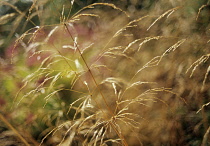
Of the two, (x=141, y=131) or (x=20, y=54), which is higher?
(x=20, y=54)

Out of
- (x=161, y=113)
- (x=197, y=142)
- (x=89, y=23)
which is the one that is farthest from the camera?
(x=89, y=23)

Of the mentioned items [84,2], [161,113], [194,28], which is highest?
[84,2]

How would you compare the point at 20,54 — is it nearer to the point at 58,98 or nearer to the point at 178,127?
the point at 58,98

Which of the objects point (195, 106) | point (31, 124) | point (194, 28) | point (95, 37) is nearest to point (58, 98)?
point (31, 124)

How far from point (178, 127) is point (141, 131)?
0.64 feet

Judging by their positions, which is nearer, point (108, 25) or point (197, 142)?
point (197, 142)

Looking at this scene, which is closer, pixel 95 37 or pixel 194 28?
pixel 194 28

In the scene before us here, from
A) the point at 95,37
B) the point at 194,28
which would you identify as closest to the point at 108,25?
the point at 95,37

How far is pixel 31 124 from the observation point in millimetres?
1590

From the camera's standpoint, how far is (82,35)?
1949mm

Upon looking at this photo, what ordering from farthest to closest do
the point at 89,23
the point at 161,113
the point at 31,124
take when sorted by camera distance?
the point at 89,23 → the point at 31,124 → the point at 161,113

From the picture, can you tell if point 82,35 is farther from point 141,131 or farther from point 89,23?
point 141,131

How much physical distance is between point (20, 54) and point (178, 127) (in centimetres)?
118

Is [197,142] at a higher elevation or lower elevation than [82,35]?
lower
